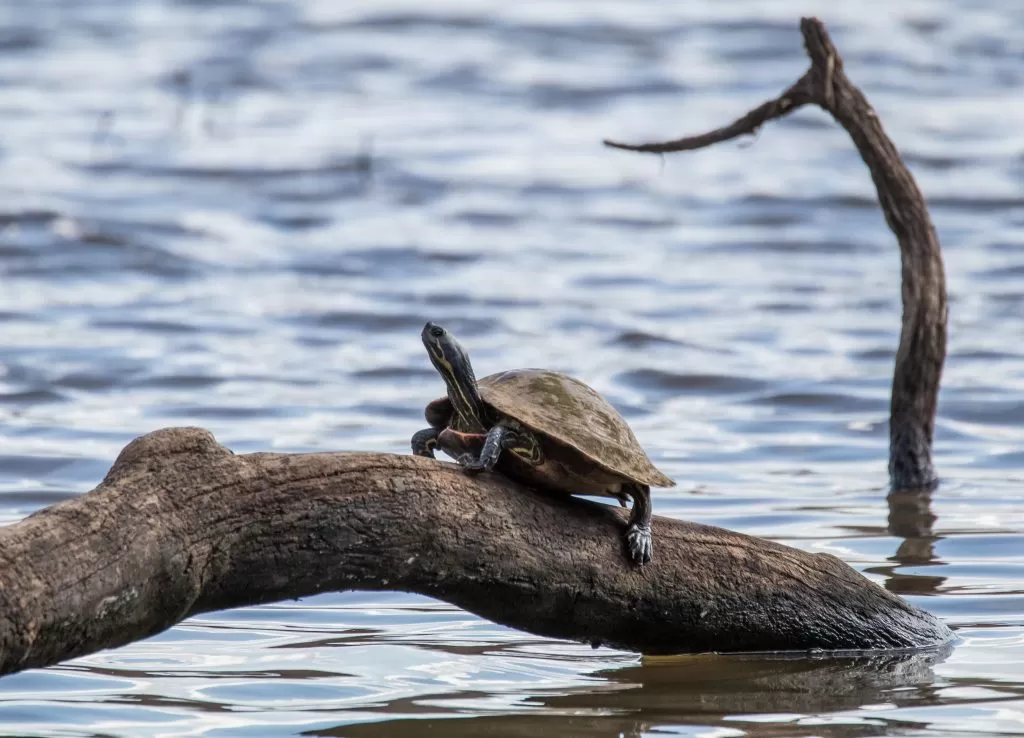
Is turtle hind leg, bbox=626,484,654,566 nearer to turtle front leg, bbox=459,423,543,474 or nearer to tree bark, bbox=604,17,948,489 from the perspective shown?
turtle front leg, bbox=459,423,543,474

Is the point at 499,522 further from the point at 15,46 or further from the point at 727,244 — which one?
the point at 15,46

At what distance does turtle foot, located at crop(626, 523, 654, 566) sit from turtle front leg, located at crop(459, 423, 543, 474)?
276 mm

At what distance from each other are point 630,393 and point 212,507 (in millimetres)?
5594

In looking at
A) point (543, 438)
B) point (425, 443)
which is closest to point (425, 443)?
point (425, 443)

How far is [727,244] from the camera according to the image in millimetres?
12938

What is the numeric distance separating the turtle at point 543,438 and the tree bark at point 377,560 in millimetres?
56

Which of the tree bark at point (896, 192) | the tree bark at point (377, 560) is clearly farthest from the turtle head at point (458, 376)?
the tree bark at point (896, 192)

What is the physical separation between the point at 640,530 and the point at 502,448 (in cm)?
38

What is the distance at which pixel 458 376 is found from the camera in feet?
12.6

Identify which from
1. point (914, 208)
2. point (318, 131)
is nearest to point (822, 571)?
point (914, 208)

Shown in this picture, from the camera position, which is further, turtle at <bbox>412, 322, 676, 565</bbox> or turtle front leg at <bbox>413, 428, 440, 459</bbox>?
turtle front leg at <bbox>413, 428, 440, 459</bbox>

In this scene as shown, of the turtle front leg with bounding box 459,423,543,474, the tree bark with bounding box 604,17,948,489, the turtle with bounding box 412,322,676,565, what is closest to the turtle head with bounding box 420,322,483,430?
the turtle with bounding box 412,322,676,565

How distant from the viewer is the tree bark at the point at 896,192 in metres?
5.95

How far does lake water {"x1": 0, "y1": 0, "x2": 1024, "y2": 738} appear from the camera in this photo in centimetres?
411
